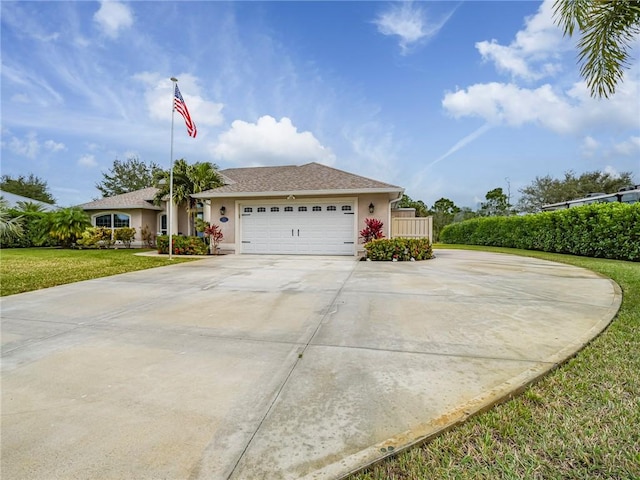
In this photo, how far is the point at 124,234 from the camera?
59.6ft

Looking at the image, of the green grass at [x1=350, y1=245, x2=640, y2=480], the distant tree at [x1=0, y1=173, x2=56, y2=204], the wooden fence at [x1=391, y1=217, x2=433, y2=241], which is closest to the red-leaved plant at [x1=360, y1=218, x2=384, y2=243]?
the wooden fence at [x1=391, y1=217, x2=433, y2=241]

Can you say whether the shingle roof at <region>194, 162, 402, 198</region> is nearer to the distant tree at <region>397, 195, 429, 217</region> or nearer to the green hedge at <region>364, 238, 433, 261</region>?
the green hedge at <region>364, 238, 433, 261</region>

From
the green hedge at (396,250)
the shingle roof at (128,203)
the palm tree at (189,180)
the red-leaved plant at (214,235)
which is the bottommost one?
the green hedge at (396,250)

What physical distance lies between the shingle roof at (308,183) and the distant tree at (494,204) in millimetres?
25097

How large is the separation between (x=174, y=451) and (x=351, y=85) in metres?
17.6

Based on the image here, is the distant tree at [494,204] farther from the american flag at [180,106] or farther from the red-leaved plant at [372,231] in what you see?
the american flag at [180,106]

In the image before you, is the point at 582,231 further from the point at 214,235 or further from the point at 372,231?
the point at 214,235

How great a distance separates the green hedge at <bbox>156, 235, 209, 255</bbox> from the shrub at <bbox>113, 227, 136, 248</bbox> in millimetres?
5176

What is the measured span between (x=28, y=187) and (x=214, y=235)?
123ft

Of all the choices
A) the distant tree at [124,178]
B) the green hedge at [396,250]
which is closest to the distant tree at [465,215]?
the green hedge at [396,250]

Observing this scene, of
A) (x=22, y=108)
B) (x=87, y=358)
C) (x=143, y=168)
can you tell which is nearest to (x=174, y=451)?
(x=87, y=358)

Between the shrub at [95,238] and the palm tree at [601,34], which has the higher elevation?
the palm tree at [601,34]

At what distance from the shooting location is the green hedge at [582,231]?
33.5ft

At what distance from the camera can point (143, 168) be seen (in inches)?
1554
